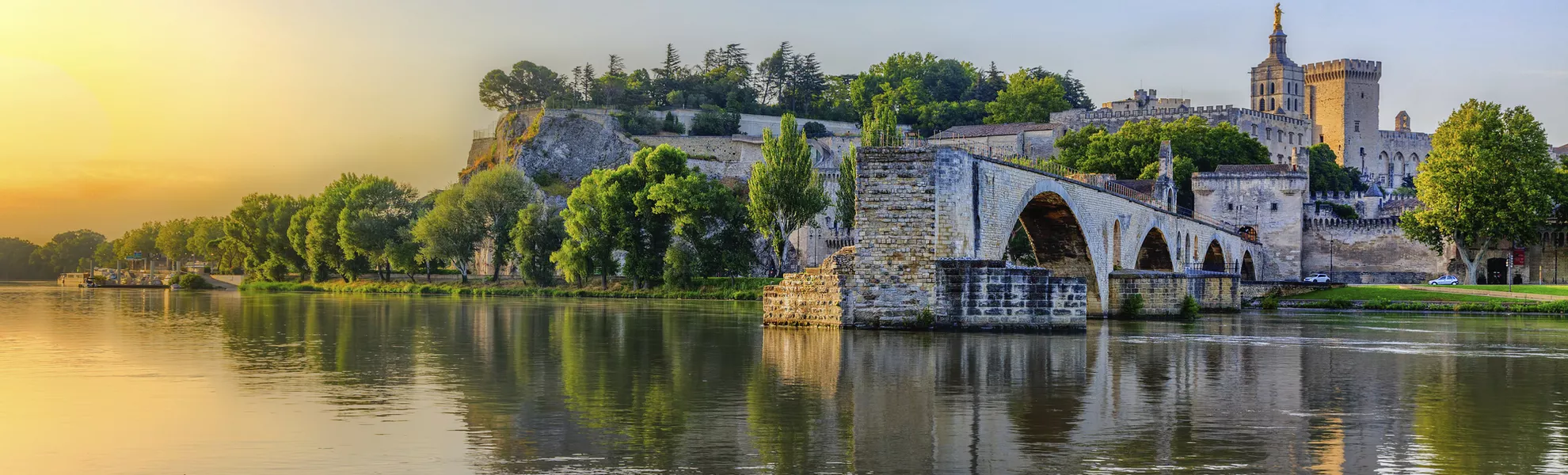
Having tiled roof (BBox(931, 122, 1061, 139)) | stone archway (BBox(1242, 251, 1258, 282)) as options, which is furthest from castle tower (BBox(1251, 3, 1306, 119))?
stone archway (BBox(1242, 251, 1258, 282))

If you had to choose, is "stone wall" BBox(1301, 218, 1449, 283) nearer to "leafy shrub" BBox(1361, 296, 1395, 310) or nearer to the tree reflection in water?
"leafy shrub" BBox(1361, 296, 1395, 310)

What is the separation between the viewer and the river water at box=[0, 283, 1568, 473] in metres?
11.7

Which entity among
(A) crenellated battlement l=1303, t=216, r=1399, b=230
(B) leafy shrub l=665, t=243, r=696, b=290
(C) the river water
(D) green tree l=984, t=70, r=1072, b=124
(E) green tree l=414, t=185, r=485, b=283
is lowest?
(C) the river water

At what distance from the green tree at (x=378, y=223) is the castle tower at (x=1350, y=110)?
242 feet

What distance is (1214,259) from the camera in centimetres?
6375

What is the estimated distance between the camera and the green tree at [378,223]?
223 ft

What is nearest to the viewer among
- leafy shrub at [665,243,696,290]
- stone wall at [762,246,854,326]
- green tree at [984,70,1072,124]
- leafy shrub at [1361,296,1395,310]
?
stone wall at [762,246,854,326]

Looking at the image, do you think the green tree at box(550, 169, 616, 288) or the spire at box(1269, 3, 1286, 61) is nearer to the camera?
the green tree at box(550, 169, 616, 288)

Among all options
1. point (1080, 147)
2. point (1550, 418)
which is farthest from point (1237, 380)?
point (1080, 147)

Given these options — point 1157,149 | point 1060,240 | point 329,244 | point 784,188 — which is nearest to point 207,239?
point 329,244

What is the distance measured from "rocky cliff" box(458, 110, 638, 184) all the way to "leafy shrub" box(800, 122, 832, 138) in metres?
12.8

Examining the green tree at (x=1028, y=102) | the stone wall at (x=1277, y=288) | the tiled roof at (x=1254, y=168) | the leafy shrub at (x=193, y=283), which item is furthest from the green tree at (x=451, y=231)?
the green tree at (x=1028, y=102)

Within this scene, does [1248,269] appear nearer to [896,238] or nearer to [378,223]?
[378,223]

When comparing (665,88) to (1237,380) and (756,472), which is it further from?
(756,472)
